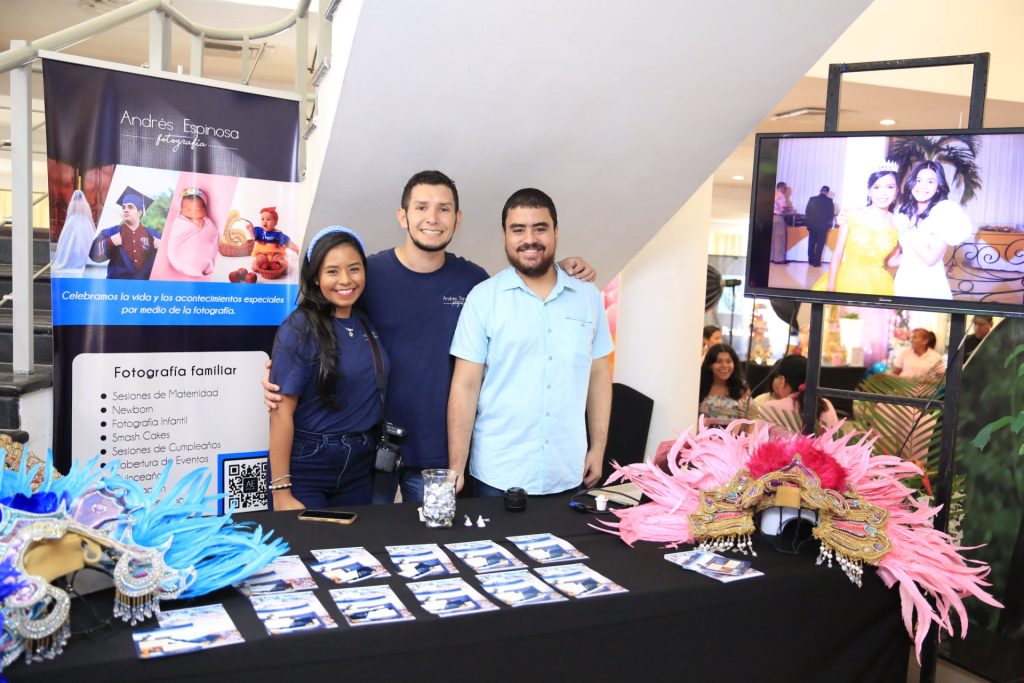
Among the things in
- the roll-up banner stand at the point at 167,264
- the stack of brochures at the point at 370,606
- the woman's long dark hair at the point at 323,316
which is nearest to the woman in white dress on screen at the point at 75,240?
the roll-up banner stand at the point at 167,264

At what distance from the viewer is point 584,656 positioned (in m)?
1.50

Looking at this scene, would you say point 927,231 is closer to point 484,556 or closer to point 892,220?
point 892,220

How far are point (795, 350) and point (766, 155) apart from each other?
29.2 ft

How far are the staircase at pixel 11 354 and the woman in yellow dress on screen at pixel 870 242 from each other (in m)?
2.74

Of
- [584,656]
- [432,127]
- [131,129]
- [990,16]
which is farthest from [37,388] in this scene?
[990,16]

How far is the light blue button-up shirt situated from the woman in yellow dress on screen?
888mm

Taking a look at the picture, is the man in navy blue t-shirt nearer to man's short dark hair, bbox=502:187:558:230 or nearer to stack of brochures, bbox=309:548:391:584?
man's short dark hair, bbox=502:187:558:230

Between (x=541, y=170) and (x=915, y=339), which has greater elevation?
(x=541, y=170)

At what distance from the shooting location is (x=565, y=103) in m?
3.09

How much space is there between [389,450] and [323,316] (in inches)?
17.6

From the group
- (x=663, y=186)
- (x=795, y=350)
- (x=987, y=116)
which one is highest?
(x=987, y=116)

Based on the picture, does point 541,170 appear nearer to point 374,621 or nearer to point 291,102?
point 291,102

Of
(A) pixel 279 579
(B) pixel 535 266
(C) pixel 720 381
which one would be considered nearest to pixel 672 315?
(C) pixel 720 381

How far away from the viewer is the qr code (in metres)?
3.07
